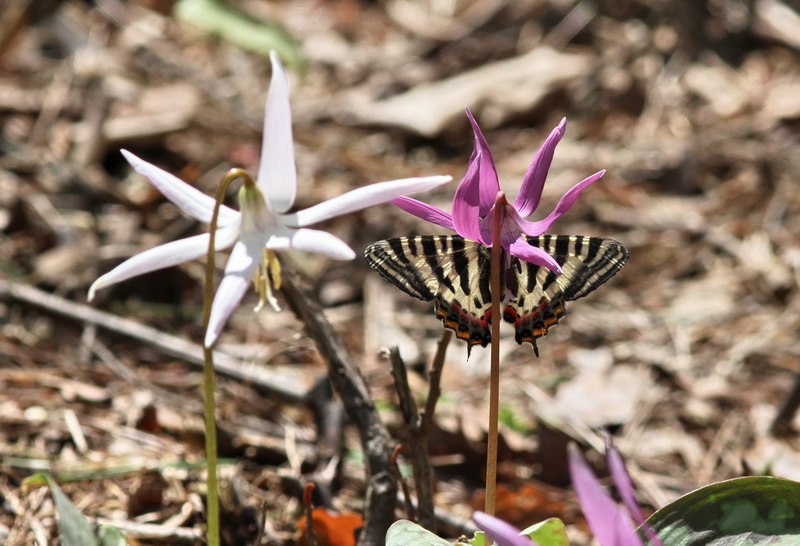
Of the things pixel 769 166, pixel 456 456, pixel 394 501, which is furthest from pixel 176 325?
pixel 769 166

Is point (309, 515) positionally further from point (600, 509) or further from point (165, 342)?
point (165, 342)

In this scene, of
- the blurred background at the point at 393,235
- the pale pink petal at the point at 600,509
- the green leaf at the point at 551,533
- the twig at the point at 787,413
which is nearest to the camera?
the pale pink petal at the point at 600,509

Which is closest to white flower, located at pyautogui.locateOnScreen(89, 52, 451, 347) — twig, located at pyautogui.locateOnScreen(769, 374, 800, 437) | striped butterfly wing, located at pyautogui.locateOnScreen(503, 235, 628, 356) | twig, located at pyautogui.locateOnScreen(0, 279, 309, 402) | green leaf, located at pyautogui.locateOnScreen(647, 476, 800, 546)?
striped butterfly wing, located at pyautogui.locateOnScreen(503, 235, 628, 356)

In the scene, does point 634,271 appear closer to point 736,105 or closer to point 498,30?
point 736,105

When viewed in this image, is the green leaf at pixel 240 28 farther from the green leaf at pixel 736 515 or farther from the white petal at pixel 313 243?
the green leaf at pixel 736 515

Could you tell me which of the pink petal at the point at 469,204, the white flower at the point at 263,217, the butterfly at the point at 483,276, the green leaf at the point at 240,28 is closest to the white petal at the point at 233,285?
the white flower at the point at 263,217

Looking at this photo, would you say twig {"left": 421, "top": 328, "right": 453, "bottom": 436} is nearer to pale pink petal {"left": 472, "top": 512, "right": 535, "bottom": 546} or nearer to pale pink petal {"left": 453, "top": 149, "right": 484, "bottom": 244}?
pale pink petal {"left": 453, "top": 149, "right": 484, "bottom": 244}
